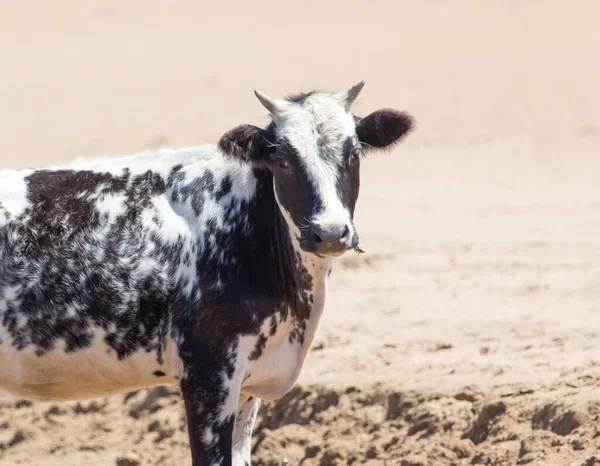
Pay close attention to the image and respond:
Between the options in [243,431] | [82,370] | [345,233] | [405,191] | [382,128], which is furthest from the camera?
[405,191]

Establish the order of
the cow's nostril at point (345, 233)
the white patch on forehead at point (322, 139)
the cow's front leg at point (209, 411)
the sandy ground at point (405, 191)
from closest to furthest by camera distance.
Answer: the cow's nostril at point (345, 233) < the white patch on forehead at point (322, 139) < the cow's front leg at point (209, 411) < the sandy ground at point (405, 191)

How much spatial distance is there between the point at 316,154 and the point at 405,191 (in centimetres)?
1413

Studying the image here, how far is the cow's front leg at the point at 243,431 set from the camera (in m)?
6.44

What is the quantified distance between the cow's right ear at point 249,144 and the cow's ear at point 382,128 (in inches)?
20.2

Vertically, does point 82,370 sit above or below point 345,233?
below

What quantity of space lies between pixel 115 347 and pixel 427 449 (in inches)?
102

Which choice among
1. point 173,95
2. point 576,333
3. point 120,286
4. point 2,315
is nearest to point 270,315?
point 120,286

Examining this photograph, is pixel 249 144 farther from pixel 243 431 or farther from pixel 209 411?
pixel 243 431

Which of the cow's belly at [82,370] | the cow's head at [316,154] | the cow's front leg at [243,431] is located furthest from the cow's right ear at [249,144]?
the cow's front leg at [243,431]

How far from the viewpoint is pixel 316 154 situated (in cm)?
586

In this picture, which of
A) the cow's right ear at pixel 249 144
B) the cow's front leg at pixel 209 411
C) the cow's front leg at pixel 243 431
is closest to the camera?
the cow's front leg at pixel 209 411

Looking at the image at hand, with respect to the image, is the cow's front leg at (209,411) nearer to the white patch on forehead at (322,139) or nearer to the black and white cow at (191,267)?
the black and white cow at (191,267)

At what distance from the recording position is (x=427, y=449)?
7648mm

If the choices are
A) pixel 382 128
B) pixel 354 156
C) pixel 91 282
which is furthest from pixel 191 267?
pixel 382 128
